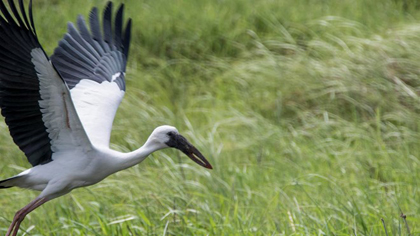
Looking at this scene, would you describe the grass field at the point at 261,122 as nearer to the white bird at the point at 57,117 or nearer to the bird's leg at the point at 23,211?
the bird's leg at the point at 23,211

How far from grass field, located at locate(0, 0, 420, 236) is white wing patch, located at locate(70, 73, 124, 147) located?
56 cm

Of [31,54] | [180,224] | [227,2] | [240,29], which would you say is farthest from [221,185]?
[227,2]

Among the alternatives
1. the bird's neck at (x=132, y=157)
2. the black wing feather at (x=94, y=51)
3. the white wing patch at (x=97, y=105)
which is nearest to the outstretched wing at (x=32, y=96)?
the bird's neck at (x=132, y=157)

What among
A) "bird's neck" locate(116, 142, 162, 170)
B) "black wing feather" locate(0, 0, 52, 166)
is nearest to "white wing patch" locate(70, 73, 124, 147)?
"bird's neck" locate(116, 142, 162, 170)

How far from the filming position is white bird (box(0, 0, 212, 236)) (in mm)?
4402

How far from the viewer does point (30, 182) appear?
4.99 metres

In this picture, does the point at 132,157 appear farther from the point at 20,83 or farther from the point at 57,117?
the point at 20,83

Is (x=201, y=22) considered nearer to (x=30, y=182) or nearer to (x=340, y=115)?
(x=340, y=115)

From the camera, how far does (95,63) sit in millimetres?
6051

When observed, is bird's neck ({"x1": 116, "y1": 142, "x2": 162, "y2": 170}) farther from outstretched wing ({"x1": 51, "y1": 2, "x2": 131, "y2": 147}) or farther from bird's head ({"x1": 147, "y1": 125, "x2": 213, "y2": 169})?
outstretched wing ({"x1": 51, "y1": 2, "x2": 131, "y2": 147})

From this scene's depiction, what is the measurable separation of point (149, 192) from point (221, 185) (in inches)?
22.8

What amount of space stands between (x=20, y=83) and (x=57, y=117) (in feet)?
0.97

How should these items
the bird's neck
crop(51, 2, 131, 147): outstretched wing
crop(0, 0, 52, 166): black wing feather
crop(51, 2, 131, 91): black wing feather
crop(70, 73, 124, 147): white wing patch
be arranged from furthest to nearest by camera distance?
crop(51, 2, 131, 91): black wing feather
crop(51, 2, 131, 147): outstretched wing
crop(70, 73, 124, 147): white wing patch
the bird's neck
crop(0, 0, 52, 166): black wing feather

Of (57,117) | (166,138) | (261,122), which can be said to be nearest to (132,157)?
(166,138)
